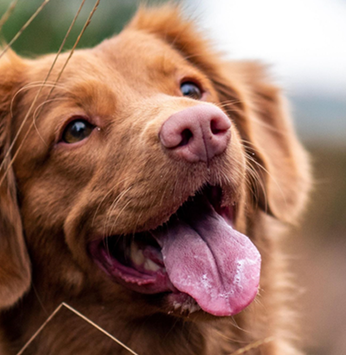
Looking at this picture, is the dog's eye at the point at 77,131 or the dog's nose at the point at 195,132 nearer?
the dog's nose at the point at 195,132

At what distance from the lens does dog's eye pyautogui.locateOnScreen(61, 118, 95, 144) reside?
2641 millimetres

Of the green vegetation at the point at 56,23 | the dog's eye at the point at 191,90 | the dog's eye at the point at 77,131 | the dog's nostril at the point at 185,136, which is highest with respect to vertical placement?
the dog's nostril at the point at 185,136

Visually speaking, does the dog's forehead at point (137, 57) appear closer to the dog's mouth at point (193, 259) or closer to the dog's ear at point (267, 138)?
the dog's ear at point (267, 138)

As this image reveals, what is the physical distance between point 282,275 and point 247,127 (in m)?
0.94

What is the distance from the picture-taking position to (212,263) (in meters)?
2.28

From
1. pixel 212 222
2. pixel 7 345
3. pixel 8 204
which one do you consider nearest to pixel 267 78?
pixel 212 222

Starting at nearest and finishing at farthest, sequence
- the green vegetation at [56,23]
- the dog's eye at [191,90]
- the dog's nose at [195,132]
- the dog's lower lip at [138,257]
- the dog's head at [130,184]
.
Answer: the dog's nose at [195,132] → the dog's head at [130,184] → the dog's lower lip at [138,257] → the dog's eye at [191,90] → the green vegetation at [56,23]

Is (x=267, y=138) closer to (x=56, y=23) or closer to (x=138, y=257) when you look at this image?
(x=138, y=257)

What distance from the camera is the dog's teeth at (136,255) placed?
101 inches

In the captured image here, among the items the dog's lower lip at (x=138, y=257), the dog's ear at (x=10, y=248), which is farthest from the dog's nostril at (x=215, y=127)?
the dog's ear at (x=10, y=248)

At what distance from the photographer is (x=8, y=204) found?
267 centimetres

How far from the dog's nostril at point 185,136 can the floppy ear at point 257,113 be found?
0.85 m

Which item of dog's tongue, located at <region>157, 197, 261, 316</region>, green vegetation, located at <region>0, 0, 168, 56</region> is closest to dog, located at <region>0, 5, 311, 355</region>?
dog's tongue, located at <region>157, 197, 261, 316</region>

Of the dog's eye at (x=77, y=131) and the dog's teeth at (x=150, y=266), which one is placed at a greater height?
the dog's eye at (x=77, y=131)
